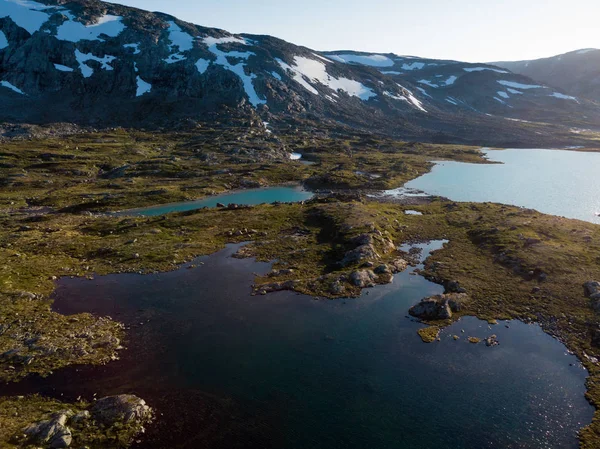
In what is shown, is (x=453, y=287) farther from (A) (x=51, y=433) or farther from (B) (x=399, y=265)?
(A) (x=51, y=433)

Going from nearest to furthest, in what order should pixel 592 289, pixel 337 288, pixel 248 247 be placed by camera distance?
pixel 592 289, pixel 337 288, pixel 248 247

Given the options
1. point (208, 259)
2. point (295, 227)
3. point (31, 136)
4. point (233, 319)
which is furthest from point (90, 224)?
point (31, 136)

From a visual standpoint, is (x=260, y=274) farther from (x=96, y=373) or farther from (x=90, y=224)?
(x=90, y=224)

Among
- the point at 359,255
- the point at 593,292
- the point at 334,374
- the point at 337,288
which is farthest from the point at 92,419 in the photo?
the point at 593,292

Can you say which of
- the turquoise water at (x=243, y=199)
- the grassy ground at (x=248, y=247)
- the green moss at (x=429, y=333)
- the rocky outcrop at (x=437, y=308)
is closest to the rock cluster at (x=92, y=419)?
the grassy ground at (x=248, y=247)

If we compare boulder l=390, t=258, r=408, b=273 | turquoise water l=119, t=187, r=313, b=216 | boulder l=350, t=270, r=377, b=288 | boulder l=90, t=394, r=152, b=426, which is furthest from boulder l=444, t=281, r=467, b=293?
turquoise water l=119, t=187, r=313, b=216

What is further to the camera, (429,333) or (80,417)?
(429,333)
